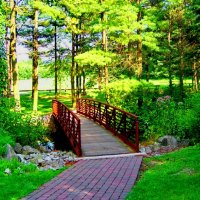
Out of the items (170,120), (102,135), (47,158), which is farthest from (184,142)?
(47,158)

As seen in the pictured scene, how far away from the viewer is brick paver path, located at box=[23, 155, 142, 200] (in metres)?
7.04

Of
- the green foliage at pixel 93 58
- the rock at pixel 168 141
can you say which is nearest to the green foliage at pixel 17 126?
the rock at pixel 168 141

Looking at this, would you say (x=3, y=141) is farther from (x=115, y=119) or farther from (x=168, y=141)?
(x=168, y=141)

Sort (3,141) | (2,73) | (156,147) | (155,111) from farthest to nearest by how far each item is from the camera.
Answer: (155,111) < (2,73) < (156,147) < (3,141)

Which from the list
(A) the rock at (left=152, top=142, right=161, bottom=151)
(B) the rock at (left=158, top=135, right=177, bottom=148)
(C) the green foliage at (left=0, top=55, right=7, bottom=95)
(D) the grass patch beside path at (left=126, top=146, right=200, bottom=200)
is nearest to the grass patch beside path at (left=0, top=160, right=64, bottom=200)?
(D) the grass patch beside path at (left=126, top=146, right=200, bottom=200)

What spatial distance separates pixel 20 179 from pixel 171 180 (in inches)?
142

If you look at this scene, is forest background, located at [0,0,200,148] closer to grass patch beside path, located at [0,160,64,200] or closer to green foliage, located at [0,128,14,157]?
green foliage, located at [0,128,14,157]

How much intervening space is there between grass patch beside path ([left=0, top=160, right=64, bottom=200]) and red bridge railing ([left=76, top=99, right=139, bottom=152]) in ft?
15.5

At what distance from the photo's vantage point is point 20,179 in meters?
8.48

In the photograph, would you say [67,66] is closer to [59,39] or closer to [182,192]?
[59,39]

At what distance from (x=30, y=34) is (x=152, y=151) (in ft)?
78.6

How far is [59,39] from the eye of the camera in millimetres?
36812

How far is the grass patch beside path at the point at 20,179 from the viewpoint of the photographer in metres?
7.38

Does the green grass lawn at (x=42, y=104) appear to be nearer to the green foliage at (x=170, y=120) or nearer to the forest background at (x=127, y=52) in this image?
the forest background at (x=127, y=52)
